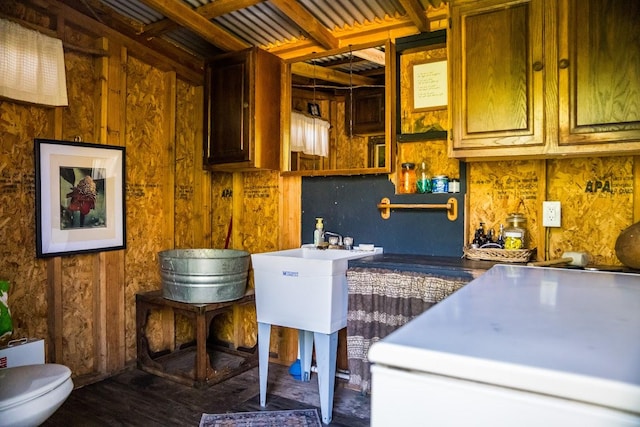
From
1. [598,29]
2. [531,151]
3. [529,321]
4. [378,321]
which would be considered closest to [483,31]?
[598,29]

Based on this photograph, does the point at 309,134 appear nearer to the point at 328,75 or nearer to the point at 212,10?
the point at 328,75

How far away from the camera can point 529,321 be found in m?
0.79

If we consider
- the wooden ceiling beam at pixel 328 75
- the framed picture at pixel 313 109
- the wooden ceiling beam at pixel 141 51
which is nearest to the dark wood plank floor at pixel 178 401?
the framed picture at pixel 313 109

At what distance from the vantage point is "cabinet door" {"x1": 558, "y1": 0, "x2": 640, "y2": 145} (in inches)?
75.9

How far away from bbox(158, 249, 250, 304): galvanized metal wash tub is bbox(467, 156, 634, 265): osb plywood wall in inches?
60.9

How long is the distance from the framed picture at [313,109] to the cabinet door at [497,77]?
1.08m

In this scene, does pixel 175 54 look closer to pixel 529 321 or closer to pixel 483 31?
pixel 483 31

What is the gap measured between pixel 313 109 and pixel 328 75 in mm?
260

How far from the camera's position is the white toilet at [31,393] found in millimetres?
1690

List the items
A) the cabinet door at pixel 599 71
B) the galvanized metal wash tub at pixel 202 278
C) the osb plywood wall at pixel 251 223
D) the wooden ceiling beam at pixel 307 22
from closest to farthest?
the cabinet door at pixel 599 71 < the wooden ceiling beam at pixel 307 22 < the galvanized metal wash tub at pixel 202 278 < the osb plywood wall at pixel 251 223

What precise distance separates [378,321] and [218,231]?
182 cm

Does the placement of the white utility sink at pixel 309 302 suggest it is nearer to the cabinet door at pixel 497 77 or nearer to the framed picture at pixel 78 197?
the cabinet door at pixel 497 77

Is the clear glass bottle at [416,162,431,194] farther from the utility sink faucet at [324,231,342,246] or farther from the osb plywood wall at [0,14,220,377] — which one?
the osb plywood wall at [0,14,220,377]

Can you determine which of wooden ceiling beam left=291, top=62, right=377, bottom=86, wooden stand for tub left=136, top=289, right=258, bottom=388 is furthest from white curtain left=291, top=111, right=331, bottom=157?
wooden stand for tub left=136, top=289, right=258, bottom=388
